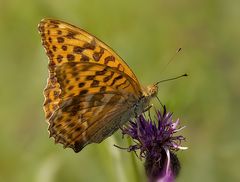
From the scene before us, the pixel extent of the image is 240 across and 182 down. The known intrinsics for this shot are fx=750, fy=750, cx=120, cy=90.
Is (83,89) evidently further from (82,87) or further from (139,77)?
(139,77)

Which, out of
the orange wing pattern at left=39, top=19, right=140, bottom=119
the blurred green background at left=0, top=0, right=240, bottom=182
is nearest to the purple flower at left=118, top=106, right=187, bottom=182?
the blurred green background at left=0, top=0, right=240, bottom=182

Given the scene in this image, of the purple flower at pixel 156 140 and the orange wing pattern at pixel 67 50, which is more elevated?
the orange wing pattern at pixel 67 50

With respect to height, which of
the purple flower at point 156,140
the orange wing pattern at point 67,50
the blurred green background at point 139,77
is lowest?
the blurred green background at point 139,77

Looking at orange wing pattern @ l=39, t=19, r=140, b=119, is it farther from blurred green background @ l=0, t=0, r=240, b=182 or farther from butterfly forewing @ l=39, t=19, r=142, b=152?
blurred green background @ l=0, t=0, r=240, b=182

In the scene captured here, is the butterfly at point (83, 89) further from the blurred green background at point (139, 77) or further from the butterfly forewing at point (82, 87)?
the blurred green background at point (139, 77)

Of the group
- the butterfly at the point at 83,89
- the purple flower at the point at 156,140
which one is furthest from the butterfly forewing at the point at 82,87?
the purple flower at the point at 156,140
